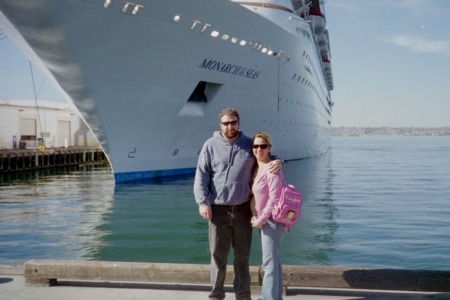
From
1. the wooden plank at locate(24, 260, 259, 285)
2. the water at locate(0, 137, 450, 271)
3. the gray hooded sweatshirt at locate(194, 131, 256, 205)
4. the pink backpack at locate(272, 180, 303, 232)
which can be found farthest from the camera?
the water at locate(0, 137, 450, 271)

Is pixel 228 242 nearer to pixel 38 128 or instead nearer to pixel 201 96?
pixel 201 96

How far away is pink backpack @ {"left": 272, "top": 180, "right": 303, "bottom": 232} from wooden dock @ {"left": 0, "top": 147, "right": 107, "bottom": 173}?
2662cm

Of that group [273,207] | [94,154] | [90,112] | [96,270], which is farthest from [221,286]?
[94,154]

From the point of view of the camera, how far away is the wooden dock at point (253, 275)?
3.94m

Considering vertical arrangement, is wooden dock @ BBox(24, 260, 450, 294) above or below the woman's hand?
below

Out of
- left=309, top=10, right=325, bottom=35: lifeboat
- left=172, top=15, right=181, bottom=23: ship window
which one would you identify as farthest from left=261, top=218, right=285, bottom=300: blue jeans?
left=309, top=10, right=325, bottom=35: lifeboat

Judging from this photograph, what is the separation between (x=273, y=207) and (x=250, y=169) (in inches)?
17.0

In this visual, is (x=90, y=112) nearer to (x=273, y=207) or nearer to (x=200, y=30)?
(x=200, y=30)

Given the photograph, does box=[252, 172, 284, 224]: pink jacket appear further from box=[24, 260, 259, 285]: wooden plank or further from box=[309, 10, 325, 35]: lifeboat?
box=[309, 10, 325, 35]: lifeboat

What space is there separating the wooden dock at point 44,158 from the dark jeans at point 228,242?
26115mm

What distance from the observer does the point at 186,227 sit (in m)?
9.84

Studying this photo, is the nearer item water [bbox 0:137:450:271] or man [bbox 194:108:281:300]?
man [bbox 194:108:281:300]

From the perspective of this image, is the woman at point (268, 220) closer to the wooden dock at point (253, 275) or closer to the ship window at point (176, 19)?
the wooden dock at point (253, 275)

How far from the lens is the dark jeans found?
3871 mm
